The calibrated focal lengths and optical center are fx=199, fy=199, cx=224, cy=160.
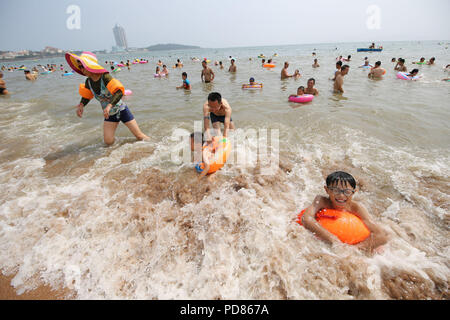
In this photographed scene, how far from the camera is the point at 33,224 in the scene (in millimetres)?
2738

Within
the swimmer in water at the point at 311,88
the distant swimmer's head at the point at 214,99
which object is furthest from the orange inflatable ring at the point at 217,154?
the swimmer in water at the point at 311,88

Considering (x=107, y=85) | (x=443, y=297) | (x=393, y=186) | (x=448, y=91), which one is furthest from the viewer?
(x=448, y=91)

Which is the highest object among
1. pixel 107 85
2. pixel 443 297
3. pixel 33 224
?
pixel 107 85

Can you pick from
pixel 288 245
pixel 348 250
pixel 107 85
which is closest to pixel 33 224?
pixel 107 85

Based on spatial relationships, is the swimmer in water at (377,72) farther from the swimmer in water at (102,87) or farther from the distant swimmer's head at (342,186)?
the swimmer in water at (102,87)

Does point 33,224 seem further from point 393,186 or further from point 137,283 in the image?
point 393,186

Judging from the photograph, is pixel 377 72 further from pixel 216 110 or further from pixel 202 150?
pixel 202 150

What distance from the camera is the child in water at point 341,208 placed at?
2240mm

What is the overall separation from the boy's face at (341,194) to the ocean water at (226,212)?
19.7 inches

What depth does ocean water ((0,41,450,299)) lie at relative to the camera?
6.60ft

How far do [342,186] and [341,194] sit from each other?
98 millimetres

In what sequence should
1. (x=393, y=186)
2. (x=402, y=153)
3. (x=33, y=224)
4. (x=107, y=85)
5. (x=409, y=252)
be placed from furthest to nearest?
(x=402, y=153), (x=107, y=85), (x=393, y=186), (x=33, y=224), (x=409, y=252)

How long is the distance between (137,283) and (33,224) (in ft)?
6.30

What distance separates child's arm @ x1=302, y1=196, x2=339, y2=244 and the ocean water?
101 mm
